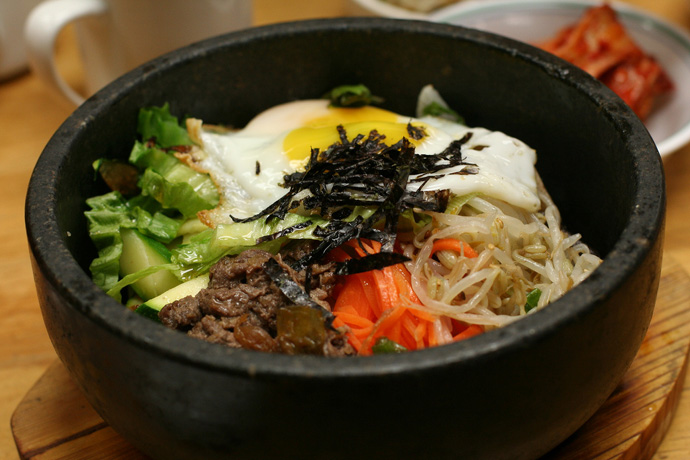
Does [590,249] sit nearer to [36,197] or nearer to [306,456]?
[306,456]

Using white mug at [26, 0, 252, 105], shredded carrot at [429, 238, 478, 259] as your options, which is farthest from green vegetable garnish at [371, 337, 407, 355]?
white mug at [26, 0, 252, 105]

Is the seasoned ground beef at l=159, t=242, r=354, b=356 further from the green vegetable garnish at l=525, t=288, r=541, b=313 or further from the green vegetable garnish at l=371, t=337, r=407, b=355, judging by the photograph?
the green vegetable garnish at l=525, t=288, r=541, b=313

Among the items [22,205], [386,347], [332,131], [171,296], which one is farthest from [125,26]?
[386,347]

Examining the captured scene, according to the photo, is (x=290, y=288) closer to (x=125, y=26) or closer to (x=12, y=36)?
(x=125, y=26)

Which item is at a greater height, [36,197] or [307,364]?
[36,197]

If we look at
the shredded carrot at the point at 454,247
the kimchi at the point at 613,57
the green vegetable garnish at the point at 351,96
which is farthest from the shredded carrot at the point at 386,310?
the kimchi at the point at 613,57

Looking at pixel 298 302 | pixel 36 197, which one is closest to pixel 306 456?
pixel 298 302
